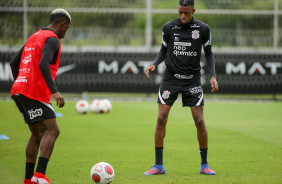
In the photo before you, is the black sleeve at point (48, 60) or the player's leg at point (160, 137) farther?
the player's leg at point (160, 137)

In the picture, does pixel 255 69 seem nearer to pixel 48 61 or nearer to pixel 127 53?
pixel 127 53

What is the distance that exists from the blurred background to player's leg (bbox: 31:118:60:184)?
497 inches

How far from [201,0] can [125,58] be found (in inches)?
190

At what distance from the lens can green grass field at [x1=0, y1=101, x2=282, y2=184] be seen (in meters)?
6.72

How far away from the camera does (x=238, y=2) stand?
20.2 metres

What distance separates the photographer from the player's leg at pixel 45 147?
5.65 metres

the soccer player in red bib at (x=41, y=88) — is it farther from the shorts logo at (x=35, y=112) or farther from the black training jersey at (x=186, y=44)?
the black training jersey at (x=186, y=44)

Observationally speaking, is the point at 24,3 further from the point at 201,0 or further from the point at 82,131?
the point at 82,131

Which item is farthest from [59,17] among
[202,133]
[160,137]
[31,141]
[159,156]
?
[202,133]

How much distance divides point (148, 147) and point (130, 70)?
31.6 feet

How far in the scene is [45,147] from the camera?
18.7 ft

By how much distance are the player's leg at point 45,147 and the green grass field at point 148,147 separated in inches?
28.9

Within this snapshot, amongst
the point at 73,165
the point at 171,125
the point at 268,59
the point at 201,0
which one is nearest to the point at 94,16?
the point at 201,0

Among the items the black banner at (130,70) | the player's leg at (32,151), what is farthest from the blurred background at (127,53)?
the player's leg at (32,151)
